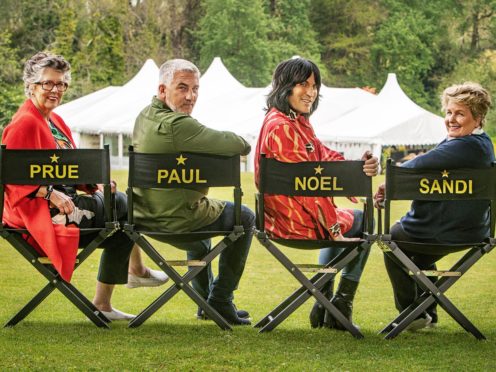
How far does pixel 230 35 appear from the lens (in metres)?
58.8

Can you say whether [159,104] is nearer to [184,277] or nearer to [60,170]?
[60,170]

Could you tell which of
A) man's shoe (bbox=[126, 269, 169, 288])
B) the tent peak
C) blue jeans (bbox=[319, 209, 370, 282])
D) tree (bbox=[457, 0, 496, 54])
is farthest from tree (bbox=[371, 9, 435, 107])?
blue jeans (bbox=[319, 209, 370, 282])

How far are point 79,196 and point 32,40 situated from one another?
166 feet

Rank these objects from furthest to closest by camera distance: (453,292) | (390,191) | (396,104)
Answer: (396,104)
(453,292)
(390,191)

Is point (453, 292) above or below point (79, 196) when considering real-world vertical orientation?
below

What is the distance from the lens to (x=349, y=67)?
60.7 m

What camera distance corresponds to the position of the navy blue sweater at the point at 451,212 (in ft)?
18.4

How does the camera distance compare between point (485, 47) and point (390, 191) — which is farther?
point (485, 47)

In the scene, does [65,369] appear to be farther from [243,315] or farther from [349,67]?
[349,67]

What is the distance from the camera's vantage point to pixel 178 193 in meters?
5.62

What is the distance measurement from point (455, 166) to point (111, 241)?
5.80 feet

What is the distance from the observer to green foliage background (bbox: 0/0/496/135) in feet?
178

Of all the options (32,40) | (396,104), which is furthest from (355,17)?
(396,104)

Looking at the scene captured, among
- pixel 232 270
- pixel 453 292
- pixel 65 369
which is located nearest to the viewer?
pixel 65 369
